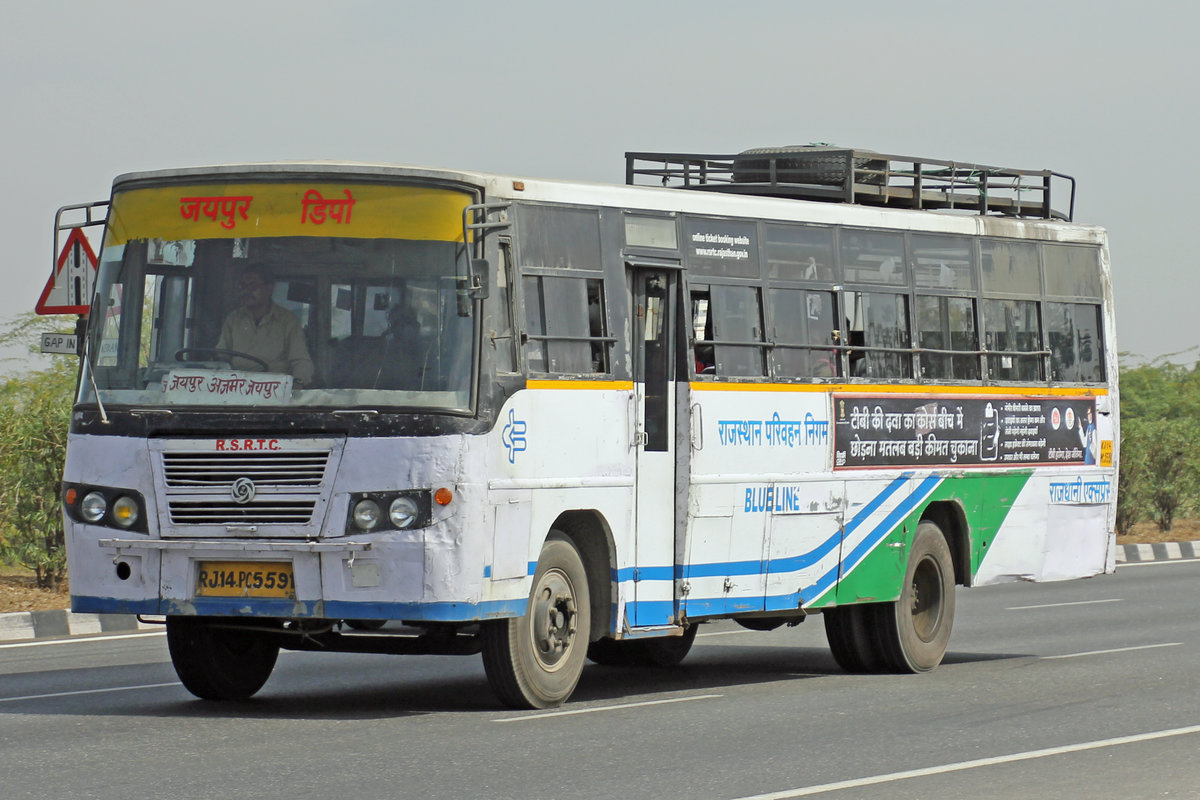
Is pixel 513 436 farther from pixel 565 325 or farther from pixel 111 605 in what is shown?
pixel 111 605

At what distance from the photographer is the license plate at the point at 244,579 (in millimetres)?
10570

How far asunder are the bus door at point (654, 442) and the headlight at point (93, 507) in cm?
318

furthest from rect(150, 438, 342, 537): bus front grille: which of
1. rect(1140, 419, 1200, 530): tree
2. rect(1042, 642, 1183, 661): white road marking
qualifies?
rect(1140, 419, 1200, 530): tree

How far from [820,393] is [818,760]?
15.4 feet

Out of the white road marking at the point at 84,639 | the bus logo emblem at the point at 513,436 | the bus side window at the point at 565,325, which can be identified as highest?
the bus side window at the point at 565,325

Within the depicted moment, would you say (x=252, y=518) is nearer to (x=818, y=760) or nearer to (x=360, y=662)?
(x=818, y=760)

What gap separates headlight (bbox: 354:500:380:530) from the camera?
34.3ft

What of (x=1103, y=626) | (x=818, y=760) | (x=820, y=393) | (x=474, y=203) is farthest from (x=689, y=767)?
(x=1103, y=626)

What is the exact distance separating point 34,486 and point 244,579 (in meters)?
9.88

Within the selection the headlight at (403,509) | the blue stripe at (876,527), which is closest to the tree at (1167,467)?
the blue stripe at (876,527)

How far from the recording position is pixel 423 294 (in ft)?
35.2

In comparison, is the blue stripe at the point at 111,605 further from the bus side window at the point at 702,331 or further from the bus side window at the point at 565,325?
the bus side window at the point at 702,331

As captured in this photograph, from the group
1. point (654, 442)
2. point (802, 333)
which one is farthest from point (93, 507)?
point (802, 333)

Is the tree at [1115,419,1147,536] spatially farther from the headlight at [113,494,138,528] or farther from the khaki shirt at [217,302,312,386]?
the headlight at [113,494,138,528]
